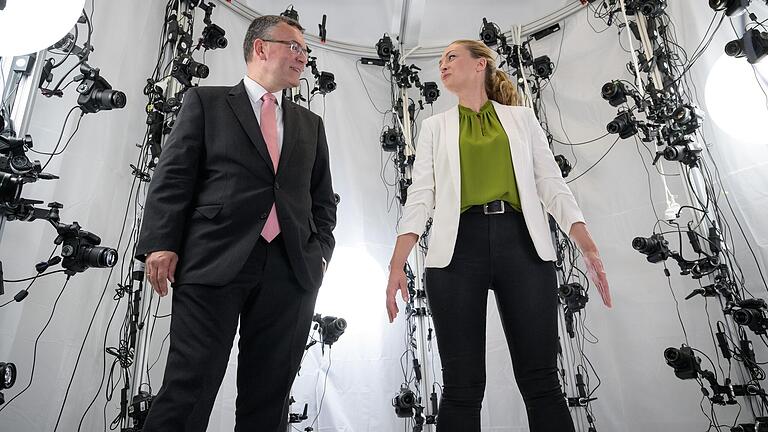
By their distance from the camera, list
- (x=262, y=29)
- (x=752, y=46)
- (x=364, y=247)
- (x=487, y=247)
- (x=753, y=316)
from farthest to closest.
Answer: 1. (x=364, y=247)
2. (x=753, y=316)
3. (x=752, y=46)
4. (x=262, y=29)
5. (x=487, y=247)

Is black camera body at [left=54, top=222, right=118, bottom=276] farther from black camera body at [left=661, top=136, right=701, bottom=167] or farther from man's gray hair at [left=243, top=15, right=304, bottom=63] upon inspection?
black camera body at [left=661, top=136, right=701, bottom=167]

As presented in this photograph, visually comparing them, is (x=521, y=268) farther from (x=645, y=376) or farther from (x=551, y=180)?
(x=645, y=376)

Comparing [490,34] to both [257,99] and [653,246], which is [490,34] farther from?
[257,99]

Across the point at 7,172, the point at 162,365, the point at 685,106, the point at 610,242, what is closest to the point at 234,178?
the point at 7,172

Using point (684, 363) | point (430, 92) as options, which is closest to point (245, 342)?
A: point (684, 363)

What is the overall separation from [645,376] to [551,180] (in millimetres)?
1816

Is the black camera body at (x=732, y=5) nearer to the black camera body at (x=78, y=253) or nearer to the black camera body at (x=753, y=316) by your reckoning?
the black camera body at (x=753, y=316)

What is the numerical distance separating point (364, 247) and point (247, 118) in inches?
80.8

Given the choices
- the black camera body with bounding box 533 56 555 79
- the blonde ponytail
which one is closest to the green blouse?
the blonde ponytail

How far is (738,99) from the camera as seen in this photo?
7.45 feet

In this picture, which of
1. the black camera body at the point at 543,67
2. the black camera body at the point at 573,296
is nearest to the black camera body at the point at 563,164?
the black camera body at the point at 543,67

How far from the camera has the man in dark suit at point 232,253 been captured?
102 centimetres

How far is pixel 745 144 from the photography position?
7.67 feet

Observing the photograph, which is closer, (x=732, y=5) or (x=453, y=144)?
(x=453, y=144)
